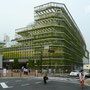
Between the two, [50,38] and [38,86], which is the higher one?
[50,38]

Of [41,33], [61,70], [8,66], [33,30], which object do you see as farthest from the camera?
[8,66]

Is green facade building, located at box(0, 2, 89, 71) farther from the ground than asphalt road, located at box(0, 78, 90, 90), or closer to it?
farther from the ground

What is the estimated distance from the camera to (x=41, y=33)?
68250 millimetres

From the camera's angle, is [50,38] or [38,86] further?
[50,38]

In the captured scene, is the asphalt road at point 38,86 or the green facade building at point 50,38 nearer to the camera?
the asphalt road at point 38,86

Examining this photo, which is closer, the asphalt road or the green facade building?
the asphalt road

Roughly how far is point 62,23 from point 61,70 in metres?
16.0

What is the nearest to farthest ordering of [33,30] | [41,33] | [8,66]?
[41,33]
[33,30]
[8,66]

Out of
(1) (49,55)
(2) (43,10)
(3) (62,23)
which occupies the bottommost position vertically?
(1) (49,55)

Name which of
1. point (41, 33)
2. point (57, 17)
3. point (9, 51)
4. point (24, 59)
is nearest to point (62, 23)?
point (57, 17)

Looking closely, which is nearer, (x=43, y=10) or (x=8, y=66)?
(x=43, y=10)

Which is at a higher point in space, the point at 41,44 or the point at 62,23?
the point at 62,23

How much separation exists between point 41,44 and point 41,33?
3.86 m

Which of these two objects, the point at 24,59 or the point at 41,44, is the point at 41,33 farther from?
the point at 24,59
